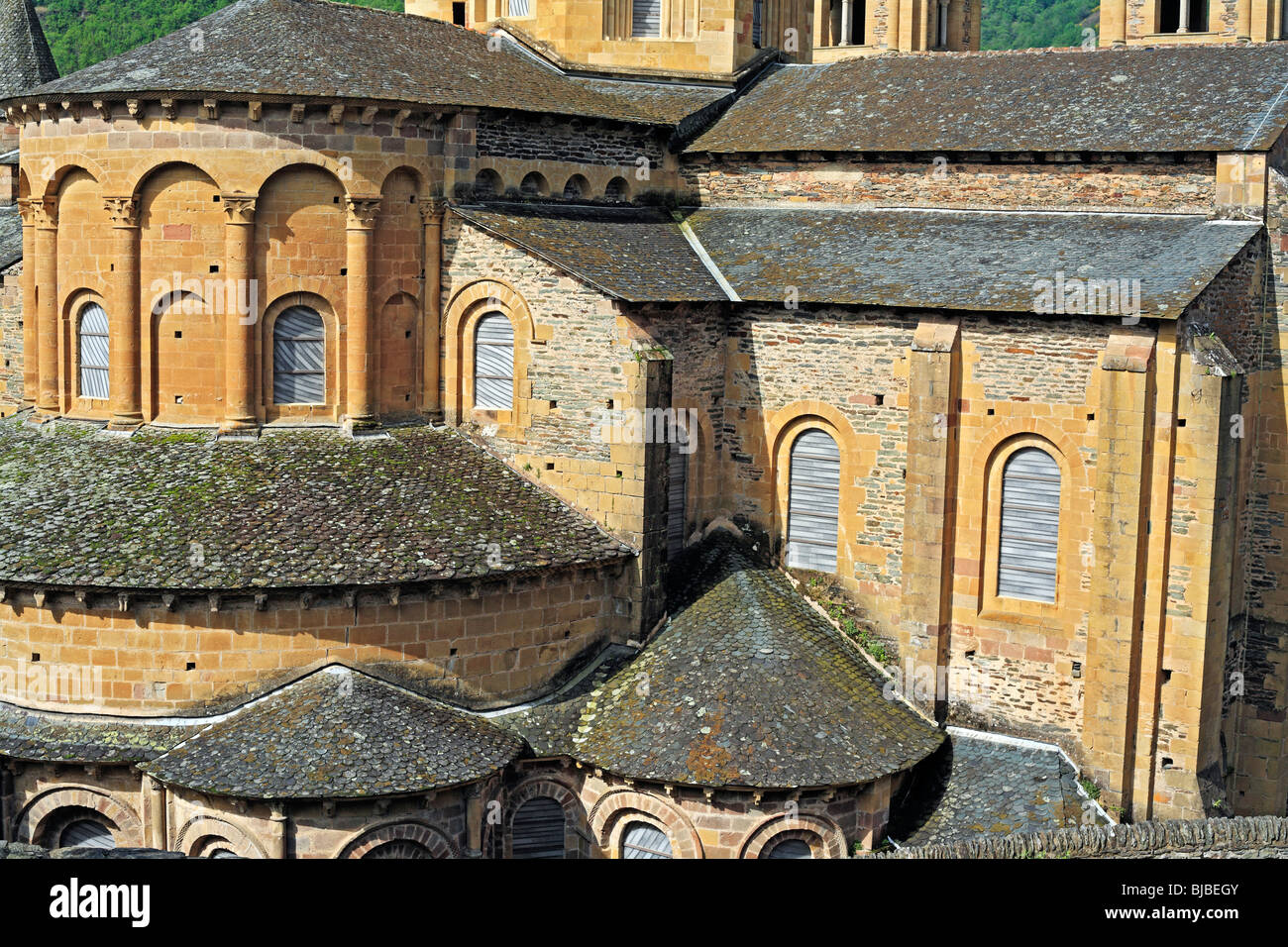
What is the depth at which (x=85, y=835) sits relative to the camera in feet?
76.8

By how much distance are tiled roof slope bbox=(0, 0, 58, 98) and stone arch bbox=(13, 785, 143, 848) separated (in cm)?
2840

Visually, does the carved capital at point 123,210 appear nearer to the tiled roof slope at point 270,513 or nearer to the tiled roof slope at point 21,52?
the tiled roof slope at point 270,513

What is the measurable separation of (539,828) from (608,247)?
9338 millimetres

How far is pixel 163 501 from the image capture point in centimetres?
2405

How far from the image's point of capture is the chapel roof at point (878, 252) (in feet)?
81.7

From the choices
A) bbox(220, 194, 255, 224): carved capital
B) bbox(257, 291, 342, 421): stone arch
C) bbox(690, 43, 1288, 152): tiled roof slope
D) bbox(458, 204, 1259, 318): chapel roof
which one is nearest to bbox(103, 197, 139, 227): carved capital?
bbox(220, 194, 255, 224): carved capital

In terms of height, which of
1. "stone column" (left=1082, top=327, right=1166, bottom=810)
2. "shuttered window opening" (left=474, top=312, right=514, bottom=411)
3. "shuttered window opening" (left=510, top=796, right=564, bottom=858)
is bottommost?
"shuttered window opening" (left=510, top=796, right=564, bottom=858)

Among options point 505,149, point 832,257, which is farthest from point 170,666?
point 832,257

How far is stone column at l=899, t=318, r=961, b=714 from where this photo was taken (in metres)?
25.2

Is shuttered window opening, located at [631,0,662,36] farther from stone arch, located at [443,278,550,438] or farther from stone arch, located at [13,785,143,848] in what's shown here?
stone arch, located at [13,785,143,848]

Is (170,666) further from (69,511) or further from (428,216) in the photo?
(428,216)

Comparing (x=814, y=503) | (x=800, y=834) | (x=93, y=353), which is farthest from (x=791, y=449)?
(x=93, y=353)

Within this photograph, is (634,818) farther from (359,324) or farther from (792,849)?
(359,324)
